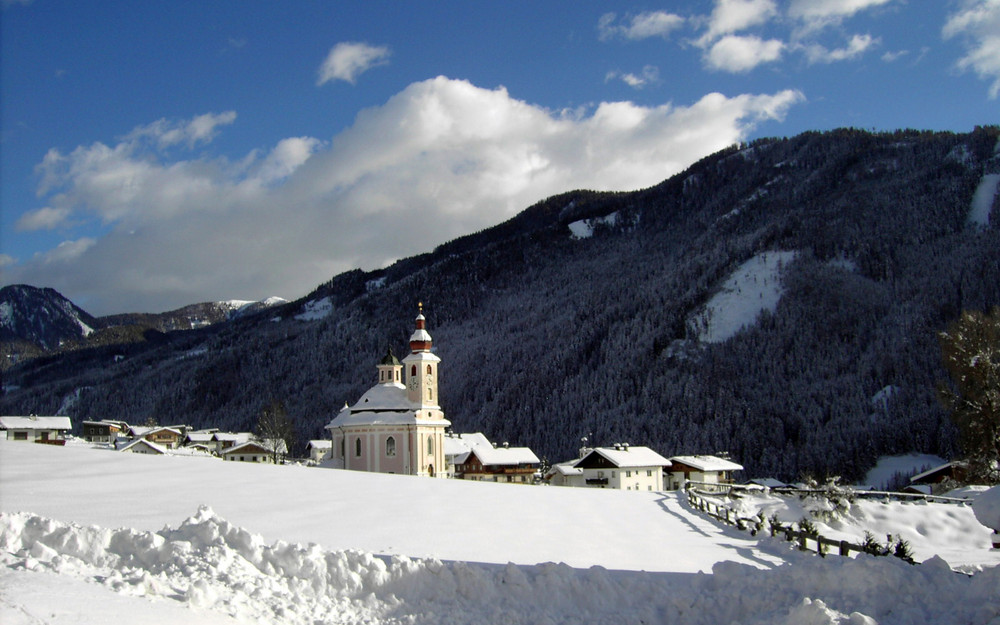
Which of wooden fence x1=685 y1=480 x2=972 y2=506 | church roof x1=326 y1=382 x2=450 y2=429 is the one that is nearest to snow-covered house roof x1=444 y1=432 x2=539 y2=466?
church roof x1=326 y1=382 x2=450 y2=429

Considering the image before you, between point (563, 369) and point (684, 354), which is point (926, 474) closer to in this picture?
point (684, 354)

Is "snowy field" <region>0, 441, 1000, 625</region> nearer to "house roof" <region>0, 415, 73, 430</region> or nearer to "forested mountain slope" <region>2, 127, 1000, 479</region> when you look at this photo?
"house roof" <region>0, 415, 73, 430</region>

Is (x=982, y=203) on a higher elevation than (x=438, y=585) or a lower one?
higher

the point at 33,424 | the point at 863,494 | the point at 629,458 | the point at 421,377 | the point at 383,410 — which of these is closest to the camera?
the point at 863,494

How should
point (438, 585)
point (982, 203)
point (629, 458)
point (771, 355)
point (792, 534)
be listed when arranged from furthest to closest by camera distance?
point (982, 203)
point (771, 355)
point (629, 458)
point (792, 534)
point (438, 585)

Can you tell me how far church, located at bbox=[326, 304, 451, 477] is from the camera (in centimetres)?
5934

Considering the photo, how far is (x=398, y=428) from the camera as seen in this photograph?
5981 centimetres

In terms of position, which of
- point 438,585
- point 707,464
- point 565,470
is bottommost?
point 707,464

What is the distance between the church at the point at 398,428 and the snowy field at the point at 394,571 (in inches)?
1443

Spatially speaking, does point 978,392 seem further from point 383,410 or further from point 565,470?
point 565,470

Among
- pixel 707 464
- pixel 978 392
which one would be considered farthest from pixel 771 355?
pixel 978 392

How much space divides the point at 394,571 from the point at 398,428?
46901 millimetres

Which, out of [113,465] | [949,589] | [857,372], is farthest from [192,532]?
[857,372]

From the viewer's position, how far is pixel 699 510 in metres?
30.6
